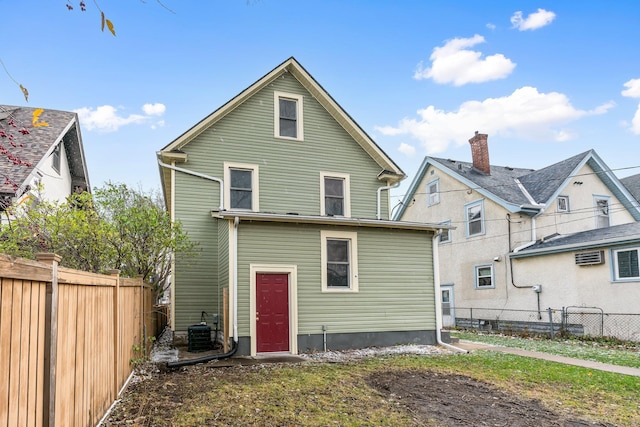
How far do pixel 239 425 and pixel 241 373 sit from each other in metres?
3.43

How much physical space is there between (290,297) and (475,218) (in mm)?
12133

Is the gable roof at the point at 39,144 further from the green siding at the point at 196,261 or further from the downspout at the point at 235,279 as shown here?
the downspout at the point at 235,279

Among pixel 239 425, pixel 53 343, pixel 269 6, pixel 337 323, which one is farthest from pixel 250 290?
pixel 269 6

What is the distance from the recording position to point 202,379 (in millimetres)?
8328

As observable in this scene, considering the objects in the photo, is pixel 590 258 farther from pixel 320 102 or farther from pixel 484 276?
pixel 320 102

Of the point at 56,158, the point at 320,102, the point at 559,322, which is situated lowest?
the point at 559,322

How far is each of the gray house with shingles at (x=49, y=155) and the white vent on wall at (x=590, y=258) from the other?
16.4m

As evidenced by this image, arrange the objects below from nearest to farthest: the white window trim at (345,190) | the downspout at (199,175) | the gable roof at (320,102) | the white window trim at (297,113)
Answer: the downspout at (199,175)
the gable roof at (320,102)
the white window trim at (297,113)
the white window trim at (345,190)

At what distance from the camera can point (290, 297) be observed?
1164cm

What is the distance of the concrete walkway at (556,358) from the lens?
9484 mm

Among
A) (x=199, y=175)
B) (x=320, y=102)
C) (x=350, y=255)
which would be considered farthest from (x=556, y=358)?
(x=199, y=175)

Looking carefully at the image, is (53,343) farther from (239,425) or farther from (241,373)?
(241,373)

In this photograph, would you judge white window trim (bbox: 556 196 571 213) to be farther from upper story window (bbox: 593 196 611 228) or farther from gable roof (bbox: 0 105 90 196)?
gable roof (bbox: 0 105 90 196)

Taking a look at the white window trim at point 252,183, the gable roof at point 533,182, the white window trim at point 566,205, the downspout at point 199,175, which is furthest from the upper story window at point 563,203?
the downspout at point 199,175
